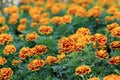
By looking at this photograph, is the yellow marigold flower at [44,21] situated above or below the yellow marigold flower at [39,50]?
below

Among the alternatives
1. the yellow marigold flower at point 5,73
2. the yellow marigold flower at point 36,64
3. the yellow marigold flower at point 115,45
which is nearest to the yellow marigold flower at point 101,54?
the yellow marigold flower at point 115,45

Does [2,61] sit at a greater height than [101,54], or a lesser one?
lesser

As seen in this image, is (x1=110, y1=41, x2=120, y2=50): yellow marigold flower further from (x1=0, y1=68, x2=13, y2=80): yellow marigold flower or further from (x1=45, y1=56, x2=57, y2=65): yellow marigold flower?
(x1=0, y1=68, x2=13, y2=80): yellow marigold flower

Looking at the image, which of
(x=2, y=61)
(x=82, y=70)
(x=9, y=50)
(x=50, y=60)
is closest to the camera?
(x=82, y=70)

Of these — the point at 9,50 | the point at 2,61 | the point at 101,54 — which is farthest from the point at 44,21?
the point at 101,54

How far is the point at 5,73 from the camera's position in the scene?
13.3ft

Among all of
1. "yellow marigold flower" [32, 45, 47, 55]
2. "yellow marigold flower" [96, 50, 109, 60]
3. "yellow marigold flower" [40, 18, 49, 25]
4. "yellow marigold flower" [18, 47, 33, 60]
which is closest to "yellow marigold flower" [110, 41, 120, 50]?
"yellow marigold flower" [96, 50, 109, 60]

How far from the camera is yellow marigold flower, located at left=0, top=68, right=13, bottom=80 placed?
4.03 metres

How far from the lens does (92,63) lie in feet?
13.1

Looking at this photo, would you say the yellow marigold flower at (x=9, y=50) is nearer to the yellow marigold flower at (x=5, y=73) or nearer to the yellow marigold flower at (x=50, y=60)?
the yellow marigold flower at (x=5, y=73)

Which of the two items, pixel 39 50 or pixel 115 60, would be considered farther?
pixel 39 50

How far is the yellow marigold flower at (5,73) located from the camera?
159 inches

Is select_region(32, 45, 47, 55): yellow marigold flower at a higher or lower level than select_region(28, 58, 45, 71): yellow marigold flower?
higher

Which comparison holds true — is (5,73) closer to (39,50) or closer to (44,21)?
(39,50)
